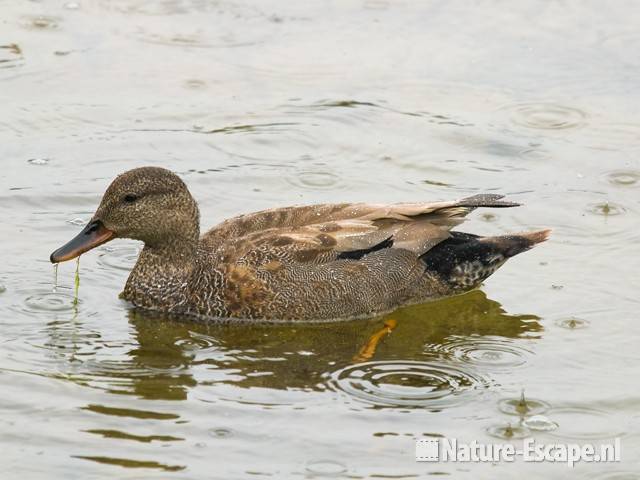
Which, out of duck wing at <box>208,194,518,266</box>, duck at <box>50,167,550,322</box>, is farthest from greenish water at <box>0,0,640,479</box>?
duck wing at <box>208,194,518,266</box>

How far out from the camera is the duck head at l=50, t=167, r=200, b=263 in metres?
11.6

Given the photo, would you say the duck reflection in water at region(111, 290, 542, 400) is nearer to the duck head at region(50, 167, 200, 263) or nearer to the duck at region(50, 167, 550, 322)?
the duck at region(50, 167, 550, 322)

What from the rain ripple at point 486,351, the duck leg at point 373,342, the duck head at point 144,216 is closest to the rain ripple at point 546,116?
the duck leg at point 373,342

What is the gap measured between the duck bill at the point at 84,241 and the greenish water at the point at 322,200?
1.52 feet

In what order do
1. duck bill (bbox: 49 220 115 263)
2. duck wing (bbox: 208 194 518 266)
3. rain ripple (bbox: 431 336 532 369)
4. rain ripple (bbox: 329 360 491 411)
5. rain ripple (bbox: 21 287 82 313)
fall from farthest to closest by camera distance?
duck wing (bbox: 208 194 518 266)
rain ripple (bbox: 21 287 82 313)
duck bill (bbox: 49 220 115 263)
rain ripple (bbox: 431 336 532 369)
rain ripple (bbox: 329 360 491 411)

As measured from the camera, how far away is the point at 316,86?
15969 millimetres

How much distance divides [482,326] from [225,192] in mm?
3188

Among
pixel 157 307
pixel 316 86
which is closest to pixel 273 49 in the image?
pixel 316 86

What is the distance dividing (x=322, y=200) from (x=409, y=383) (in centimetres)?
354

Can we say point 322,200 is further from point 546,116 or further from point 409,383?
point 409,383

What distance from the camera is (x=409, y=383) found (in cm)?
1045

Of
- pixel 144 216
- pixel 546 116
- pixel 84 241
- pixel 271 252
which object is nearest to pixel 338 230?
pixel 271 252

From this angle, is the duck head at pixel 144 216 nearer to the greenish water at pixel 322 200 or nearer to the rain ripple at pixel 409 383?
the greenish water at pixel 322 200

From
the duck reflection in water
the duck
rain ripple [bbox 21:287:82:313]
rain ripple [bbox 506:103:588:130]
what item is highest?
rain ripple [bbox 506:103:588:130]
